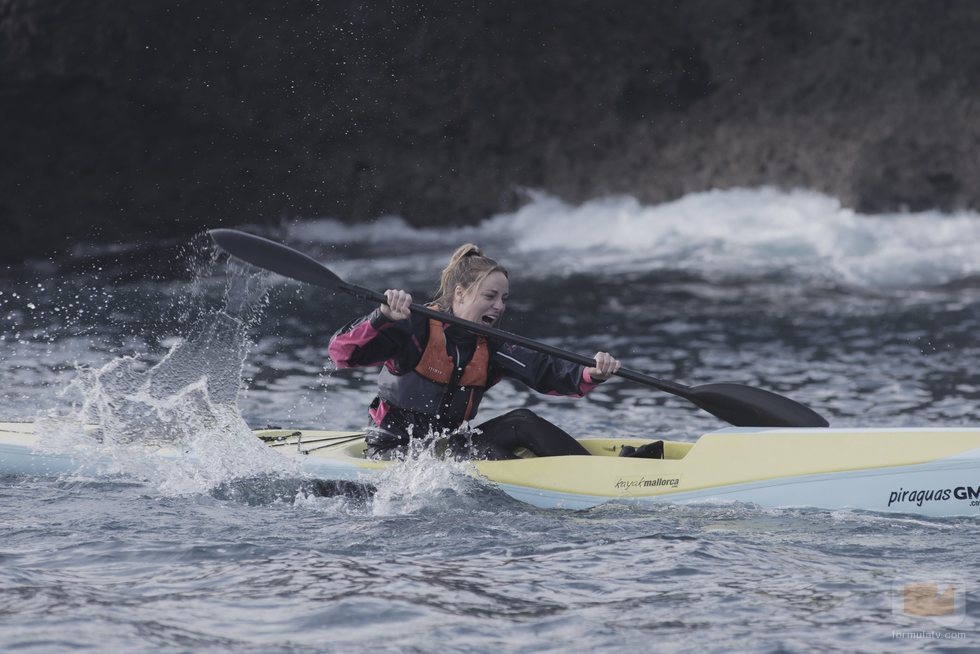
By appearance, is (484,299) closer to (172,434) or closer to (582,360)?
(582,360)

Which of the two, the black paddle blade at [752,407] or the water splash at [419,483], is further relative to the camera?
the black paddle blade at [752,407]

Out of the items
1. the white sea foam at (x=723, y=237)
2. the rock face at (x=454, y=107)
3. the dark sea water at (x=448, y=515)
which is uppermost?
the rock face at (x=454, y=107)

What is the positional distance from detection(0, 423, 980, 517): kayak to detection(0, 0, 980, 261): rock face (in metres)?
9.51

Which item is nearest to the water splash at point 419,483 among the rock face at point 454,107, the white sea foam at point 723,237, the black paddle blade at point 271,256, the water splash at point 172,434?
the water splash at point 172,434

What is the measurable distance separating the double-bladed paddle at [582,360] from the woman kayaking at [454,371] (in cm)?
11

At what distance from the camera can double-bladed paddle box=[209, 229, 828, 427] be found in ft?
17.3

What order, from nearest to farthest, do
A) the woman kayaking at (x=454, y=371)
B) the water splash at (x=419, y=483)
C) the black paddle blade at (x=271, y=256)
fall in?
1. the water splash at (x=419, y=483)
2. the woman kayaking at (x=454, y=371)
3. the black paddle blade at (x=271, y=256)

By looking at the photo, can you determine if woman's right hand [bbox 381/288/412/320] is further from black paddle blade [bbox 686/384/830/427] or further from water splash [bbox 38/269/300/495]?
black paddle blade [bbox 686/384/830/427]

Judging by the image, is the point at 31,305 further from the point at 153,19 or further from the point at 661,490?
the point at 661,490

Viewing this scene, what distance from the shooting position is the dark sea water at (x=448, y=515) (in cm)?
377

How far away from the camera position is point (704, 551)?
4449mm

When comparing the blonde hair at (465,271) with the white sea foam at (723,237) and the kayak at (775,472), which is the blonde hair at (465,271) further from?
the white sea foam at (723,237)

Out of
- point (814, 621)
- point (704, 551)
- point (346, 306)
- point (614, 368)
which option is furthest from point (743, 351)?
point (814, 621)

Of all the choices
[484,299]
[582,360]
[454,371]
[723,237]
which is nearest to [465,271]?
[484,299]
